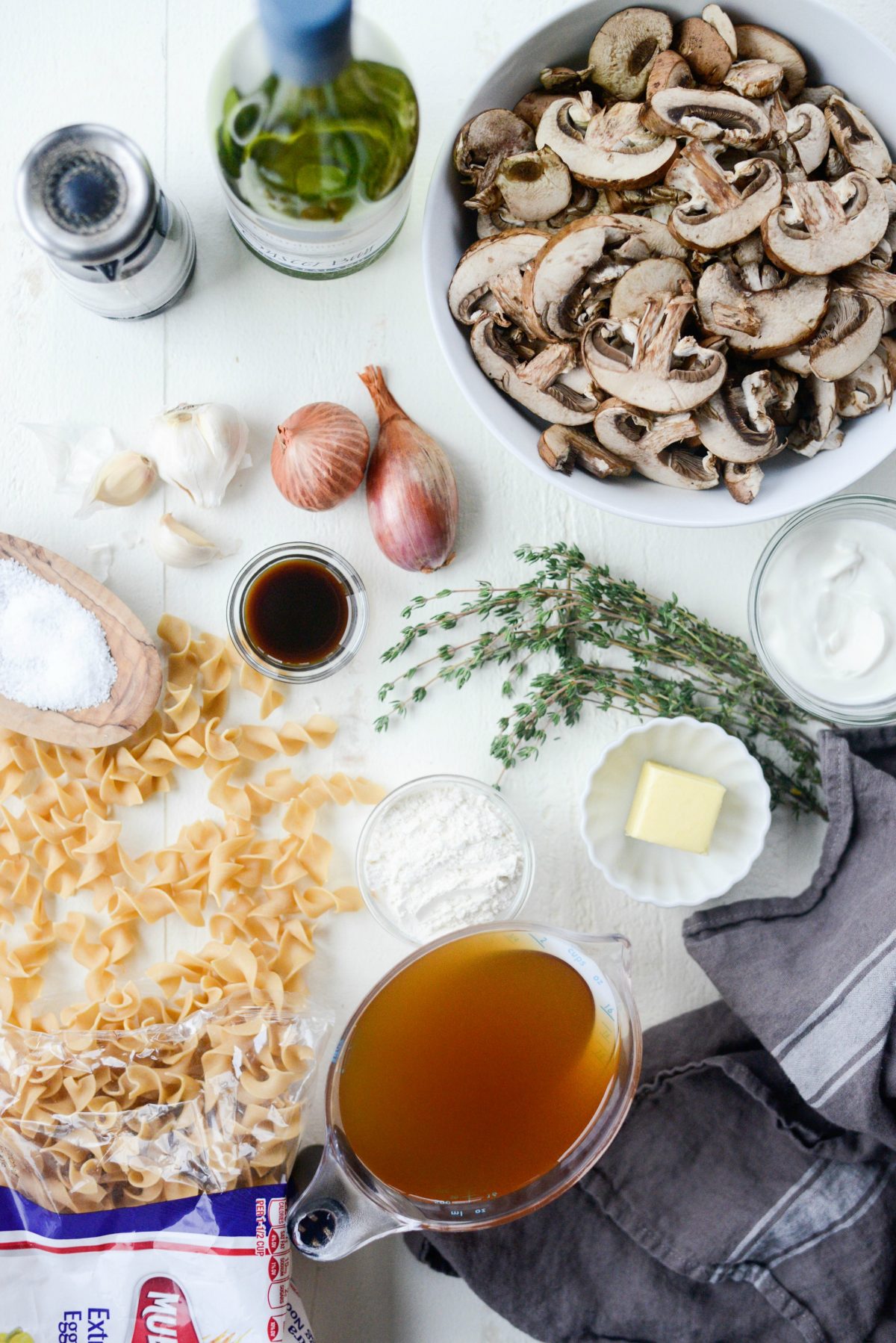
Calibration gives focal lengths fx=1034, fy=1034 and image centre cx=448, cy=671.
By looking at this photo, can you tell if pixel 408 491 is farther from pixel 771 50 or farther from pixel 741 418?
pixel 771 50

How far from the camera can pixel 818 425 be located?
1.04m

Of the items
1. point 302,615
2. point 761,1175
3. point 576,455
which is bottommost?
point 761,1175

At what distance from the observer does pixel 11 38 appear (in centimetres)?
123

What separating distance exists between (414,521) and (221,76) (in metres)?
0.47

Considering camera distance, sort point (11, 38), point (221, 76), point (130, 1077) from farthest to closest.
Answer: point (11, 38) → point (130, 1077) → point (221, 76)

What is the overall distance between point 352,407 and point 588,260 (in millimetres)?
367

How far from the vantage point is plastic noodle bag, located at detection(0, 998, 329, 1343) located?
1.04m

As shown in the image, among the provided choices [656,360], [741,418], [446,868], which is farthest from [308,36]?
[446,868]

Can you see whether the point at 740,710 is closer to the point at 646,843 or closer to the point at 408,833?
the point at 646,843

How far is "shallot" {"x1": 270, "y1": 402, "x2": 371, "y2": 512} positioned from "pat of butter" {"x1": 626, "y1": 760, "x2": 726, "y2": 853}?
48 centimetres

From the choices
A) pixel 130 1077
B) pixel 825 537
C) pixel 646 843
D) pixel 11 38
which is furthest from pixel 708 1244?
pixel 11 38

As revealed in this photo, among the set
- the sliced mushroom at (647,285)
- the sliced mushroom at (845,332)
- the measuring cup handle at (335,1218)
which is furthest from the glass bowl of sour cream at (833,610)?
the measuring cup handle at (335,1218)

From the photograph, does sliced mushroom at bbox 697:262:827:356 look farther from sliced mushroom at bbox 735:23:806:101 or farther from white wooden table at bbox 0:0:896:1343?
white wooden table at bbox 0:0:896:1343

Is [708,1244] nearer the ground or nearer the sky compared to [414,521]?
nearer the ground
